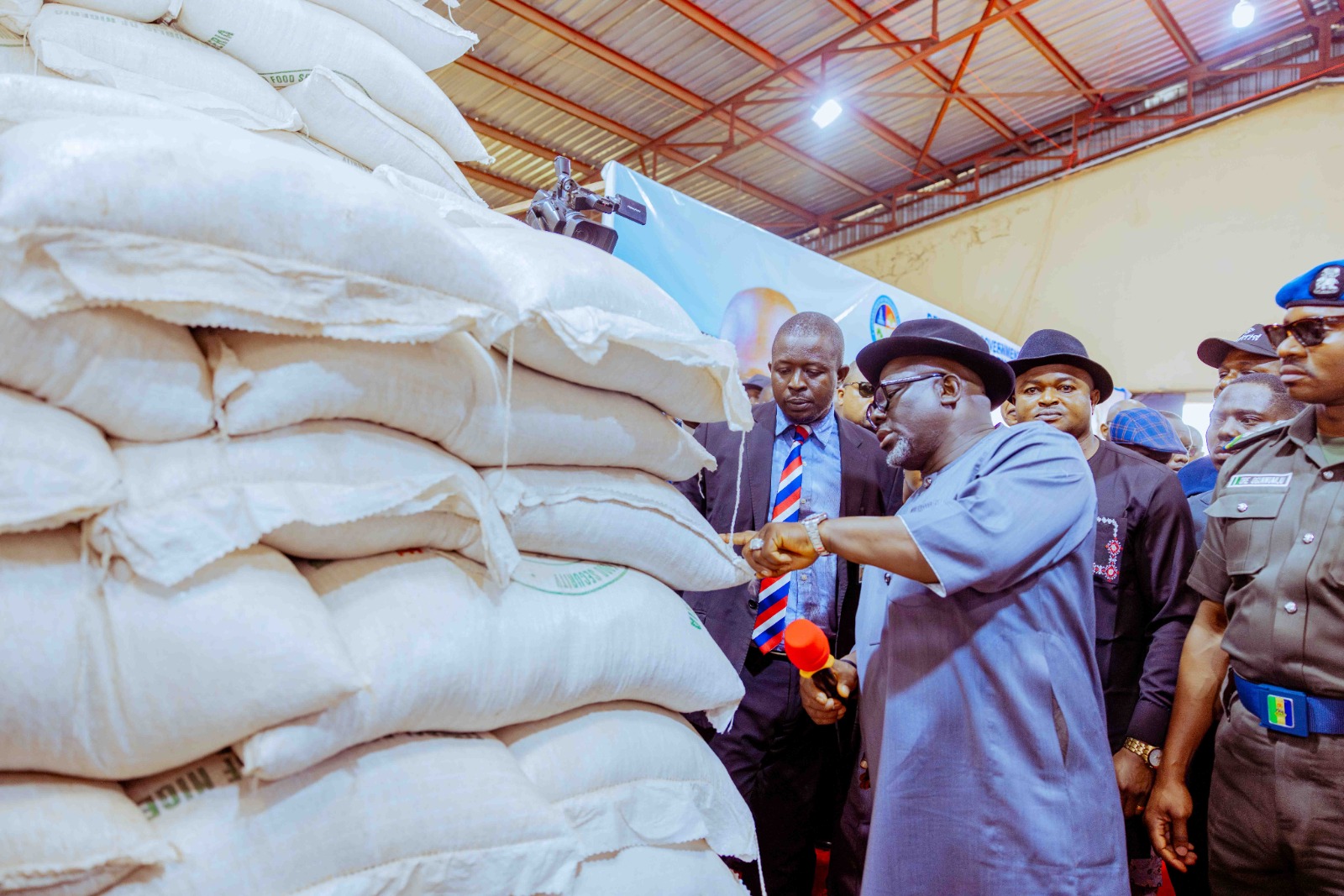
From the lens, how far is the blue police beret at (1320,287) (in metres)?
1.69

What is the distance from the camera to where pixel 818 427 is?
7.99 feet

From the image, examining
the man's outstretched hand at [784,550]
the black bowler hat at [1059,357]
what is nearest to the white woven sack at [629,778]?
the man's outstretched hand at [784,550]

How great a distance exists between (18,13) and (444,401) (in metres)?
1.15

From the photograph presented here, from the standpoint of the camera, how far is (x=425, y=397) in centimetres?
101

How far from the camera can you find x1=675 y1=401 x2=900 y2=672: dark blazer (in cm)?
217

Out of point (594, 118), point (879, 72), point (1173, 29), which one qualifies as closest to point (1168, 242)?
point (1173, 29)

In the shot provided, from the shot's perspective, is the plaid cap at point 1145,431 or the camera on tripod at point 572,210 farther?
the plaid cap at point 1145,431

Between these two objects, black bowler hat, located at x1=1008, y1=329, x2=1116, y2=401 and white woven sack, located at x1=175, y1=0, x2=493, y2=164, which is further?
black bowler hat, located at x1=1008, y1=329, x2=1116, y2=401

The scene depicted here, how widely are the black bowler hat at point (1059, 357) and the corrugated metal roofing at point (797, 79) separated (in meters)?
4.34

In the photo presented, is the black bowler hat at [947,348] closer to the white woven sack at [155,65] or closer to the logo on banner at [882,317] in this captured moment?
the white woven sack at [155,65]

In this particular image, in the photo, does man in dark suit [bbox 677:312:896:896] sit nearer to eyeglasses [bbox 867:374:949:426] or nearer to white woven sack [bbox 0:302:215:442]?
eyeglasses [bbox 867:374:949:426]

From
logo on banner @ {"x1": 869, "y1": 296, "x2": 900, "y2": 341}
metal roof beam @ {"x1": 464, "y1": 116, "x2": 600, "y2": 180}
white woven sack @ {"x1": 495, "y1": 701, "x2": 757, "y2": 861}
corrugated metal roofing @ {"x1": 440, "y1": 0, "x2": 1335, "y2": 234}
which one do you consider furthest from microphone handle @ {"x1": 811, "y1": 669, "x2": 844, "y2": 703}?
metal roof beam @ {"x1": 464, "y1": 116, "x2": 600, "y2": 180}

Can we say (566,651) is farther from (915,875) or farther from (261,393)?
(915,875)

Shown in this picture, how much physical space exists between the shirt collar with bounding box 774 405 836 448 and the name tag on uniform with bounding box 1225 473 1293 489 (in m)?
1.03
